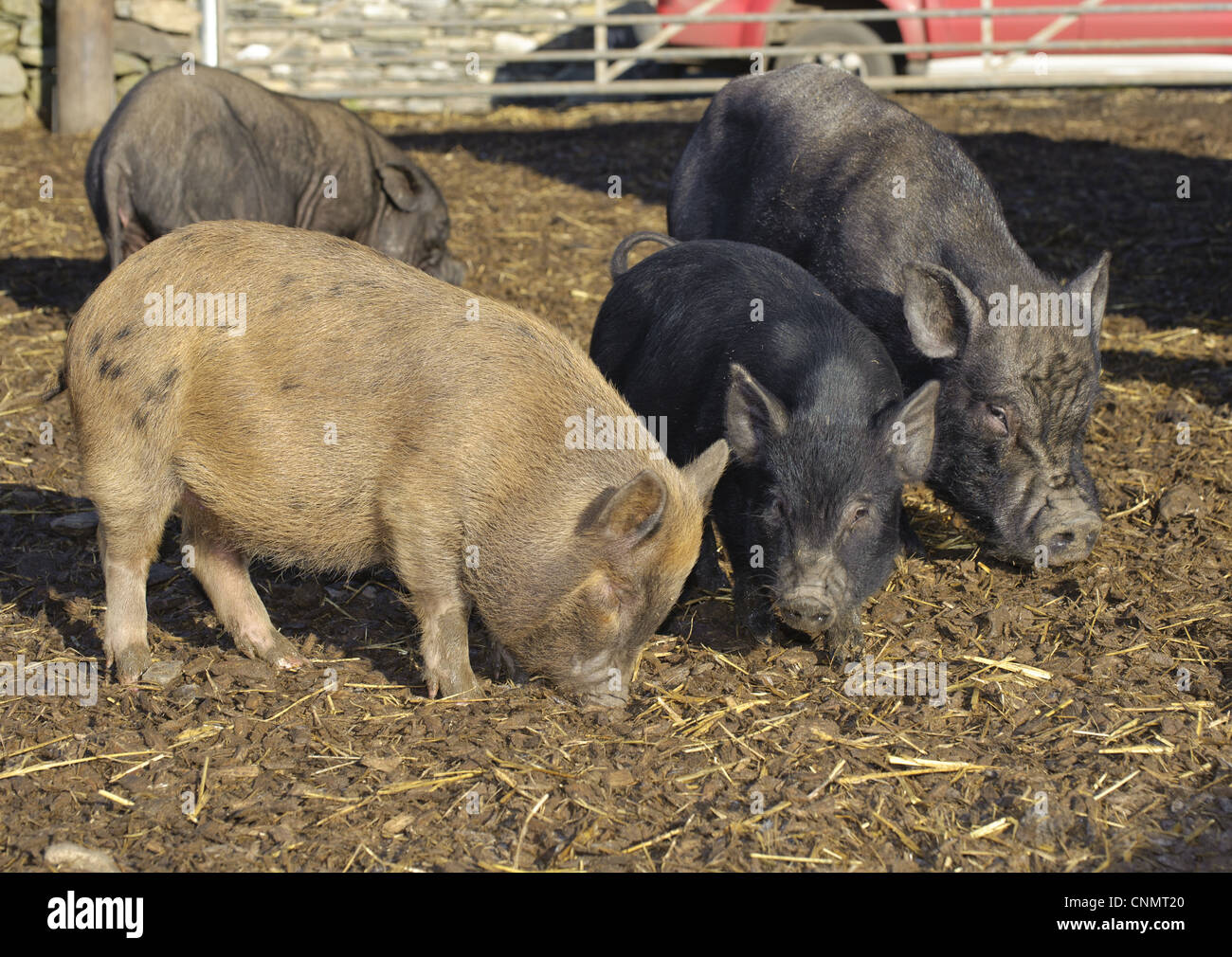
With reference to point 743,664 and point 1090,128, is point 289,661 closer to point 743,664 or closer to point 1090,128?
point 743,664

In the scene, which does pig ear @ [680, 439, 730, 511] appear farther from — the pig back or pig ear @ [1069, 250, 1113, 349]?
pig ear @ [1069, 250, 1113, 349]

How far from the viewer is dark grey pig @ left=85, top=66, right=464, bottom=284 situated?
6844 millimetres

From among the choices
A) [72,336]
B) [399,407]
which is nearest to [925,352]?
[399,407]

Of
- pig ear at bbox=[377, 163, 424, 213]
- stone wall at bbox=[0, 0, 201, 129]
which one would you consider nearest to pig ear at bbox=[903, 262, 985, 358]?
pig ear at bbox=[377, 163, 424, 213]

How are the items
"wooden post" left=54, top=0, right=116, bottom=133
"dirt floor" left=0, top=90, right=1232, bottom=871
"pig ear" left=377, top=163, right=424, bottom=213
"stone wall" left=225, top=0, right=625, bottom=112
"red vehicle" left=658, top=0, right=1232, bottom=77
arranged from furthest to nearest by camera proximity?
"stone wall" left=225, top=0, right=625, bottom=112, "red vehicle" left=658, top=0, right=1232, bottom=77, "wooden post" left=54, top=0, right=116, bottom=133, "pig ear" left=377, top=163, right=424, bottom=213, "dirt floor" left=0, top=90, right=1232, bottom=871

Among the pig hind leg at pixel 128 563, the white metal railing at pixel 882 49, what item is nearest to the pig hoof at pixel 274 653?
the pig hind leg at pixel 128 563

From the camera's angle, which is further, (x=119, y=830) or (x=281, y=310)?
(x=281, y=310)

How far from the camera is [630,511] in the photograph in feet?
12.2

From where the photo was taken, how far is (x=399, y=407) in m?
3.90

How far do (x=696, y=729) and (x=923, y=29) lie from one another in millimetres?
10115

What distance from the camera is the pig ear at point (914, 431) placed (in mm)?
4371

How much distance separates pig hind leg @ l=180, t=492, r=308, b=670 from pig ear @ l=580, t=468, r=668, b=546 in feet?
4.04

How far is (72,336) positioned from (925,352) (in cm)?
303

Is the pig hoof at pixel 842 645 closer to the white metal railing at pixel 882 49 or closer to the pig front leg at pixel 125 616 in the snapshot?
the pig front leg at pixel 125 616
